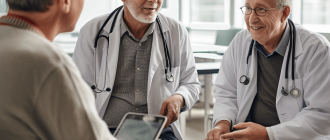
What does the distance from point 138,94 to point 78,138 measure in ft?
3.05

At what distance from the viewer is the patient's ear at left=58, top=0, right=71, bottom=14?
2.41 feet

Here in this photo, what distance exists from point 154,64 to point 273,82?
0.60 m

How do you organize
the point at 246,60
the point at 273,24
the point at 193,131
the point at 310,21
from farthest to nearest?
the point at 310,21, the point at 193,131, the point at 246,60, the point at 273,24

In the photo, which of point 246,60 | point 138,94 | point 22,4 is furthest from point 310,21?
point 22,4

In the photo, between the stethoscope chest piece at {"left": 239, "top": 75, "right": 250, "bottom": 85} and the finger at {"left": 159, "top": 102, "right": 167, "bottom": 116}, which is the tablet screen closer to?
the finger at {"left": 159, "top": 102, "right": 167, "bottom": 116}

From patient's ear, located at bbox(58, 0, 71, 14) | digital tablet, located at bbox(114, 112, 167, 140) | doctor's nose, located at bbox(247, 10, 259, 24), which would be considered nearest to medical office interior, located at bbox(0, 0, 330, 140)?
doctor's nose, located at bbox(247, 10, 259, 24)

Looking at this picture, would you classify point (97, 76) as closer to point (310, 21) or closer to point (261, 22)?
point (261, 22)

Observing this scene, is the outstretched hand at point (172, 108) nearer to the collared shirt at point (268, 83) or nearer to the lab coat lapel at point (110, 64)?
the lab coat lapel at point (110, 64)

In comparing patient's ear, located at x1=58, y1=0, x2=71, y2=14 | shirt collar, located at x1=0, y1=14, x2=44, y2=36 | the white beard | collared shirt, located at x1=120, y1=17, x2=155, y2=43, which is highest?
patient's ear, located at x1=58, y1=0, x2=71, y2=14

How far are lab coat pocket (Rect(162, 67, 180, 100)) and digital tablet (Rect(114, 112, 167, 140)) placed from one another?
0.42 m

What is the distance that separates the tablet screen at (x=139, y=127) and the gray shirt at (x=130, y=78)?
35 cm

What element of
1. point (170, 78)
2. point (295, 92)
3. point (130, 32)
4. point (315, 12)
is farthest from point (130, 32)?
point (315, 12)

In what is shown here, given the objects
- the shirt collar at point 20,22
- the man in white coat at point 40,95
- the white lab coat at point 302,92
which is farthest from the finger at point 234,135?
the shirt collar at point 20,22

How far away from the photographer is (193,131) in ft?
12.6
